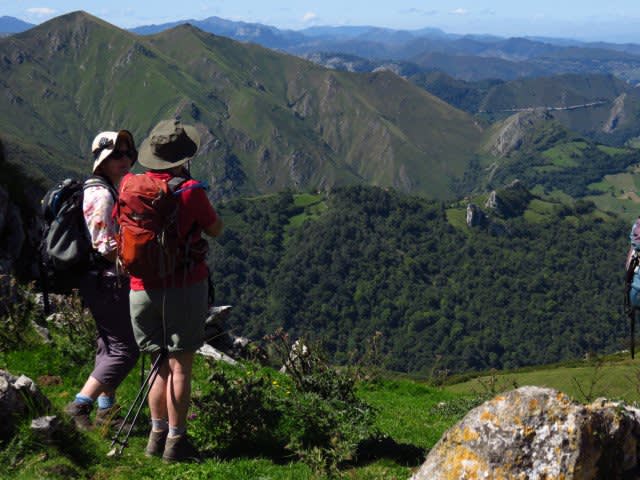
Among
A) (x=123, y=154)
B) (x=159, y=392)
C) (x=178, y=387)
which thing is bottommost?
(x=159, y=392)

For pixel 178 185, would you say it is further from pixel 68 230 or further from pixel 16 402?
pixel 16 402

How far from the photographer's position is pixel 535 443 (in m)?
4.79

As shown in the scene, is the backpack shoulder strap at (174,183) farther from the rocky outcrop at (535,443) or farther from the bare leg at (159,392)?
the rocky outcrop at (535,443)

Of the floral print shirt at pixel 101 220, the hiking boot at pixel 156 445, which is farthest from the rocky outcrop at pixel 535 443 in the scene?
the floral print shirt at pixel 101 220

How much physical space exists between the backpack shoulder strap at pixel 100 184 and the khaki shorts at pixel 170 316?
1116 mm

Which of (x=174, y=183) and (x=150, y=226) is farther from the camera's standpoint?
(x=174, y=183)

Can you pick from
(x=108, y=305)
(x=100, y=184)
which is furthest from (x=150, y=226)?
(x=108, y=305)

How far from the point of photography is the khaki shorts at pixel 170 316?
6395 millimetres

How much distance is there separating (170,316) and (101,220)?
1249 millimetres

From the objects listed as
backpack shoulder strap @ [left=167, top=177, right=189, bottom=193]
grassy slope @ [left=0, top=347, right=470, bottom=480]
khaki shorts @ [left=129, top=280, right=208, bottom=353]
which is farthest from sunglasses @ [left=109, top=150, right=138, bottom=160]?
grassy slope @ [left=0, top=347, right=470, bottom=480]

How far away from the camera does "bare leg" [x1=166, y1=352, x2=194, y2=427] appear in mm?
6543

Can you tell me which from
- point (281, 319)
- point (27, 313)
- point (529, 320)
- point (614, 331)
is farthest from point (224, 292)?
point (27, 313)

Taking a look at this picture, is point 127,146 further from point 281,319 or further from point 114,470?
point 281,319

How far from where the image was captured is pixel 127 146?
23.8 ft
